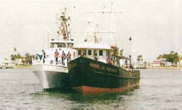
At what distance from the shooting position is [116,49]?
43.7 meters

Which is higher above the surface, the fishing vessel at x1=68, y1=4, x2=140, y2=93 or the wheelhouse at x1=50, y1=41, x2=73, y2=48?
the wheelhouse at x1=50, y1=41, x2=73, y2=48

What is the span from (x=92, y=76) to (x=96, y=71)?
1.86ft

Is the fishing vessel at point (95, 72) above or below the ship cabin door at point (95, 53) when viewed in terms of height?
below

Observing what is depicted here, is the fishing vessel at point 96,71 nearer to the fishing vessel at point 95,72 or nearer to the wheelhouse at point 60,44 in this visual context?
the fishing vessel at point 95,72

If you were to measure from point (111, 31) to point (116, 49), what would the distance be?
9.81 ft

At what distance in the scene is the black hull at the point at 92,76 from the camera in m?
36.1

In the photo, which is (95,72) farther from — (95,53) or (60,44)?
(60,44)

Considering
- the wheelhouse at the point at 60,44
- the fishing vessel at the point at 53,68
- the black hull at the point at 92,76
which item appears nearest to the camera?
the black hull at the point at 92,76

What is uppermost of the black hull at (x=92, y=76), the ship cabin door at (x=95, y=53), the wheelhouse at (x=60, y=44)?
the wheelhouse at (x=60, y=44)

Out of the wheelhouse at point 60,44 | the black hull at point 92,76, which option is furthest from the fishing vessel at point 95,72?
the wheelhouse at point 60,44

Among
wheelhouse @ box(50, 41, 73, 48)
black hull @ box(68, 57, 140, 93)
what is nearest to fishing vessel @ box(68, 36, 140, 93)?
black hull @ box(68, 57, 140, 93)

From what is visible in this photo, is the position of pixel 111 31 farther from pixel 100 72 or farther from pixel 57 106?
pixel 57 106

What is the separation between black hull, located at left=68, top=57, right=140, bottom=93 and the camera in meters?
36.1

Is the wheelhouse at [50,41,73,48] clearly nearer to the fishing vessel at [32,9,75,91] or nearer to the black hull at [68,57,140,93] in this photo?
the fishing vessel at [32,9,75,91]
